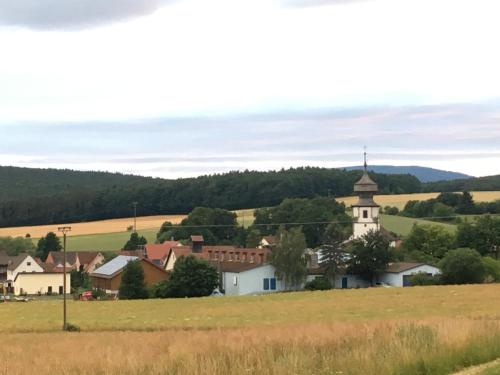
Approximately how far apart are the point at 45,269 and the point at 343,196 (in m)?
88.5

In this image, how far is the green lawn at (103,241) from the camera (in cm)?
13275

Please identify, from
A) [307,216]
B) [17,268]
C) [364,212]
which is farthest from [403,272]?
[307,216]

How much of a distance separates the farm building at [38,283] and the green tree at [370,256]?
35518 mm

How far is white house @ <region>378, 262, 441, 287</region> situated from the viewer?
80812 mm

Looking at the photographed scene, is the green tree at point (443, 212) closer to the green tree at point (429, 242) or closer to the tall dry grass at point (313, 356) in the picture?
the green tree at point (429, 242)

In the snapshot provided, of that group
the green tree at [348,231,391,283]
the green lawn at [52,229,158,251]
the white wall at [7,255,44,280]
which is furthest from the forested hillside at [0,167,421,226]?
the green tree at [348,231,391,283]

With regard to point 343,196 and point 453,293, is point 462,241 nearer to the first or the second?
point 453,293

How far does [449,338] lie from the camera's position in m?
16.3

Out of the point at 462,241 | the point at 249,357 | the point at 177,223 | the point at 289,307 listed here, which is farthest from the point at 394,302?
the point at 177,223

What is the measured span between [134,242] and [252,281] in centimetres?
4749

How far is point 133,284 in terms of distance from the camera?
75000 mm

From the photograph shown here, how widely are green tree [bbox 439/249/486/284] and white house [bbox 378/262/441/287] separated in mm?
5503

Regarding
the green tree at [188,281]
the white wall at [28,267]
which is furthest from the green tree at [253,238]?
the green tree at [188,281]

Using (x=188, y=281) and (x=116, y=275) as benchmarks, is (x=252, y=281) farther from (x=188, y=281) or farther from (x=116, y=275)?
(x=116, y=275)
